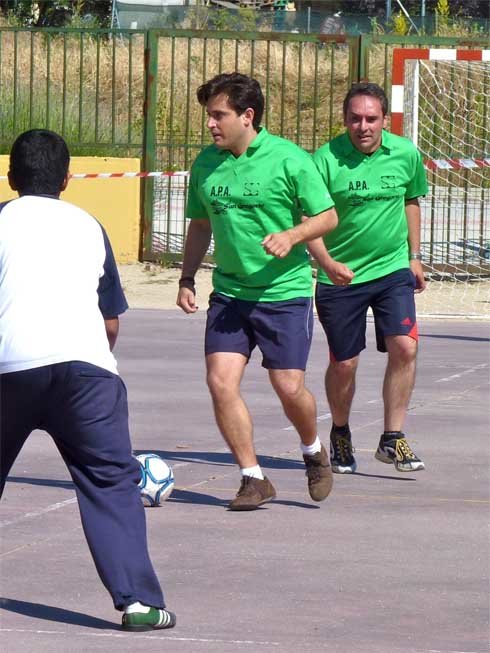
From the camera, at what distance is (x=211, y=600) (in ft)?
18.5

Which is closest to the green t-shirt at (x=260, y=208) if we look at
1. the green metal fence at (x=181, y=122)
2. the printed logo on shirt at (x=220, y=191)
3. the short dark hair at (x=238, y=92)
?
the printed logo on shirt at (x=220, y=191)

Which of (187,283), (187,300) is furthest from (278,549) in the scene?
(187,283)

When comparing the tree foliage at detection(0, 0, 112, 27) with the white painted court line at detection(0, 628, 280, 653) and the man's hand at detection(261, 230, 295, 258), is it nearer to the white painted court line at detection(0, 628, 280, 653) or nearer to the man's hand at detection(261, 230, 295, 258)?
the man's hand at detection(261, 230, 295, 258)

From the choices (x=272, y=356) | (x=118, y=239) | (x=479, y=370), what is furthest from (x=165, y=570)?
(x=118, y=239)

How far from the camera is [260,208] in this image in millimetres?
7336

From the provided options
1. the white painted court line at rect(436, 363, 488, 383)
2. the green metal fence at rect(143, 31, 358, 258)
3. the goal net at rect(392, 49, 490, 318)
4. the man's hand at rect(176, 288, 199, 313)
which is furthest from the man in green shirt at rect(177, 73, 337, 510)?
the green metal fence at rect(143, 31, 358, 258)

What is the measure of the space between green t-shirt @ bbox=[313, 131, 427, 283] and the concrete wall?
35.3 feet

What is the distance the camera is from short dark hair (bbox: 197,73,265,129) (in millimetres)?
7367

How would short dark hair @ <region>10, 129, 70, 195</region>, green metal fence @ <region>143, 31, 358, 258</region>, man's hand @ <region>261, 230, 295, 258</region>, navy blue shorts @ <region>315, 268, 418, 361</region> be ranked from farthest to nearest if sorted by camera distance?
green metal fence @ <region>143, 31, 358, 258</region> → navy blue shorts @ <region>315, 268, 418, 361</region> → man's hand @ <region>261, 230, 295, 258</region> → short dark hair @ <region>10, 129, 70, 195</region>

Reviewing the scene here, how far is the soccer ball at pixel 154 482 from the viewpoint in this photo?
7.29 meters

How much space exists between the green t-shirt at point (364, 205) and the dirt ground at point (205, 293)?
803 cm

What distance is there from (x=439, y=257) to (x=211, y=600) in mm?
13864

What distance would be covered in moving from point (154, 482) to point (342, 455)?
1.44m

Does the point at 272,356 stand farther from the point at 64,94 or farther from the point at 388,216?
the point at 64,94
